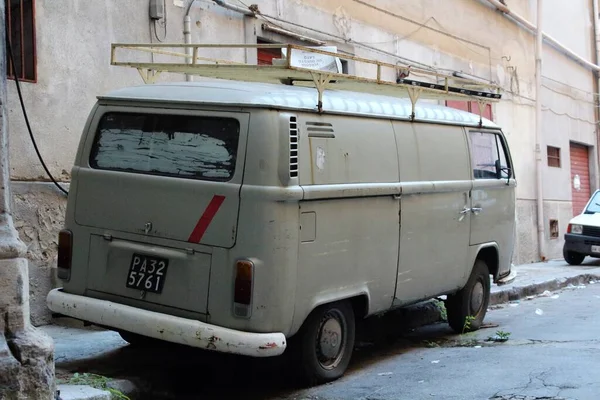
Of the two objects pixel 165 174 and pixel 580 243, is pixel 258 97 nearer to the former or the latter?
pixel 165 174

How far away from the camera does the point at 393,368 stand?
6.80 metres

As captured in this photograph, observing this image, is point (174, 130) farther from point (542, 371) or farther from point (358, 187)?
point (542, 371)

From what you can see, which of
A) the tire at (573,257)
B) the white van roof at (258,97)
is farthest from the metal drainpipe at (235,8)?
the tire at (573,257)

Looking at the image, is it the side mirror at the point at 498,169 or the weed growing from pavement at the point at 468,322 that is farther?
the side mirror at the point at 498,169

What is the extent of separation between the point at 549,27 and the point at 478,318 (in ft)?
43.5

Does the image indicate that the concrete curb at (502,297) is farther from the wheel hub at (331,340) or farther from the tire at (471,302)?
the wheel hub at (331,340)

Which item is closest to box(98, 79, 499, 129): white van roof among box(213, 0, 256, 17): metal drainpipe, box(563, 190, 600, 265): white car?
box(213, 0, 256, 17): metal drainpipe

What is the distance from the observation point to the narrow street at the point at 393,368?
5805 mm

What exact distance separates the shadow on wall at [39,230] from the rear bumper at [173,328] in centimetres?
198

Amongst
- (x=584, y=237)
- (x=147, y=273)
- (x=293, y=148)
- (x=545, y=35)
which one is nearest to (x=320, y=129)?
(x=293, y=148)

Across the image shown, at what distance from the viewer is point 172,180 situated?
5.62 metres

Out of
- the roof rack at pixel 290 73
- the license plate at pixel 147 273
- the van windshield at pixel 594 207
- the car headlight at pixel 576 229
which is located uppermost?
the roof rack at pixel 290 73

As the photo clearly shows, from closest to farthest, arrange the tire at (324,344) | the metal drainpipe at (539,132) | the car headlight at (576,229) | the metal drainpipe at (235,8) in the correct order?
the tire at (324,344) < the metal drainpipe at (235,8) < the car headlight at (576,229) < the metal drainpipe at (539,132)

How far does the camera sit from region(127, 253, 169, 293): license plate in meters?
5.57
